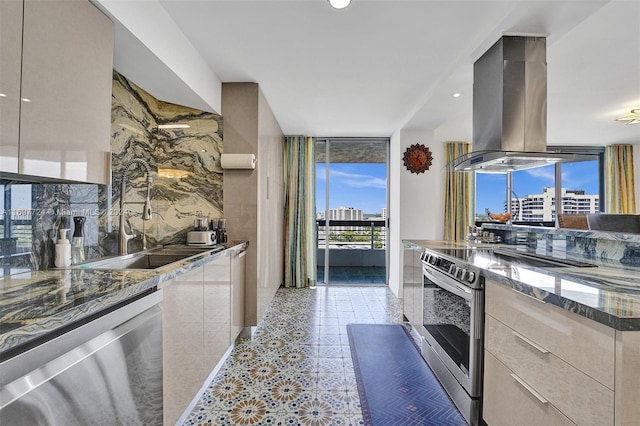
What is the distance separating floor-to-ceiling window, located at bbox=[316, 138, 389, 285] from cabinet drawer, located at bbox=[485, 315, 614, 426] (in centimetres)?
384

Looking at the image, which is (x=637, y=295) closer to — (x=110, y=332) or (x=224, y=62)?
(x=110, y=332)

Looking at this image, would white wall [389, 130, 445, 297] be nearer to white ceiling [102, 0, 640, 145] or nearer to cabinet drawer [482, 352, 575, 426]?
white ceiling [102, 0, 640, 145]

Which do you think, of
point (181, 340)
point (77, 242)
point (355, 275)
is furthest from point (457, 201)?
point (77, 242)

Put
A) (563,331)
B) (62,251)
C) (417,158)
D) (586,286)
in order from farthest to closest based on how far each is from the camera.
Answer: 1. (417,158)
2. (62,251)
3. (586,286)
4. (563,331)

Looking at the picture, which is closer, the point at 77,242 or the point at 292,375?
the point at 77,242

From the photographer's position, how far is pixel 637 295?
1.08 m

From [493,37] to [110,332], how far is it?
2.69 m

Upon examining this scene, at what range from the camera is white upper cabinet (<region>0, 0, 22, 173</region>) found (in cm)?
99

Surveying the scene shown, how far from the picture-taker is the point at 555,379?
1.14m

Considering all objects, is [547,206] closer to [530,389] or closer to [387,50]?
[387,50]

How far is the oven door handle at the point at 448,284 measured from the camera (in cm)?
178

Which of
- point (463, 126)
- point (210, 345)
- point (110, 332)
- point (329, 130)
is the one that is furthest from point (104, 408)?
point (463, 126)

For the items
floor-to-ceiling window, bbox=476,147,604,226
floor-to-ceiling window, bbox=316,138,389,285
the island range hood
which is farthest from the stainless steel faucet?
floor-to-ceiling window, bbox=476,147,604,226

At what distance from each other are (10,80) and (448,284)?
7.42 ft
